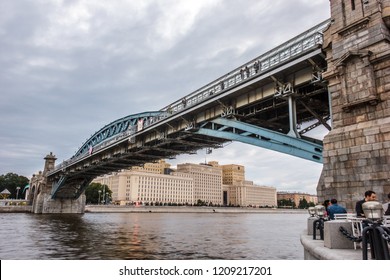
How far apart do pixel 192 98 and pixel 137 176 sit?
125m

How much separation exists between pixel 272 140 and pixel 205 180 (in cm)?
16613

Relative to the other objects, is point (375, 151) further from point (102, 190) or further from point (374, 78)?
point (102, 190)

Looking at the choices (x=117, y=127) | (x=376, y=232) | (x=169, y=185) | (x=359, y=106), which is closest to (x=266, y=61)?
(x=359, y=106)

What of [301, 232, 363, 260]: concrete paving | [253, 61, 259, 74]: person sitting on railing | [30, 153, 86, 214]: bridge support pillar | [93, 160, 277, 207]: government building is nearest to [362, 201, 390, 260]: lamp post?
[301, 232, 363, 260]: concrete paving

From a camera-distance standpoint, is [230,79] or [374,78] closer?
[374,78]

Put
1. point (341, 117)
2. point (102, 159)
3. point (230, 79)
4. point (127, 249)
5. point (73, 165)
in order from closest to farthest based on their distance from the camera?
point (341, 117) → point (127, 249) → point (230, 79) → point (102, 159) → point (73, 165)

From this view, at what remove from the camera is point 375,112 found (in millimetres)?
12141

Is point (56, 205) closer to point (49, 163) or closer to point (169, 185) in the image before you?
point (49, 163)

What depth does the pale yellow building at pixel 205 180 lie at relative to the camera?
17975 cm

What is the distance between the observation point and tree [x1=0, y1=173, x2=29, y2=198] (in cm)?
10356

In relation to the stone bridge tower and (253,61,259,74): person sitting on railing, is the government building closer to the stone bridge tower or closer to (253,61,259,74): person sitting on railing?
(253,61,259,74): person sitting on railing

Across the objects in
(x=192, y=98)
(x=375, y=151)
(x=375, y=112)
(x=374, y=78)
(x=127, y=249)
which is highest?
(x=192, y=98)

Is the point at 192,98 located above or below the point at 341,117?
above

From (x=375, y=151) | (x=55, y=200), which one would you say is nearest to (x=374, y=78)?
(x=375, y=151)
